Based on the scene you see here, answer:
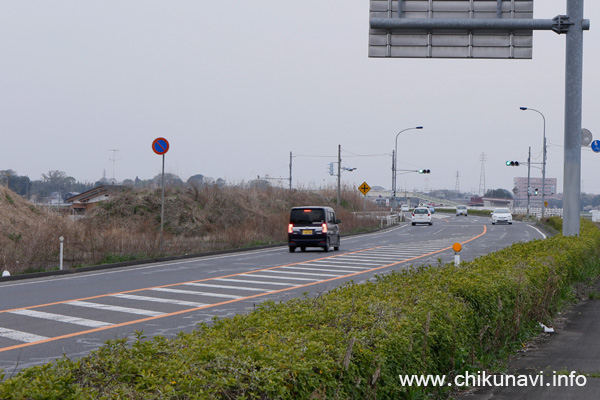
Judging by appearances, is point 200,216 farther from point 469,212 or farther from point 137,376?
point 469,212

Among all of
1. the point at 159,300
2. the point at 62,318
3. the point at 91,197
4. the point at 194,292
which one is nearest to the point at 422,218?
the point at 91,197

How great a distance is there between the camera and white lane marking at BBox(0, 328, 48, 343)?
926 centimetres

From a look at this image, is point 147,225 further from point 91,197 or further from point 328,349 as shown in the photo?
point 328,349

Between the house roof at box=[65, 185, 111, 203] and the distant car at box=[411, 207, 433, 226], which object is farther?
the distant car at box=[411, 207, 433, 226]

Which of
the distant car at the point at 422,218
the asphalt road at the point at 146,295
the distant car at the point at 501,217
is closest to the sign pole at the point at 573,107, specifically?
the asphalt road at the point at 146,295

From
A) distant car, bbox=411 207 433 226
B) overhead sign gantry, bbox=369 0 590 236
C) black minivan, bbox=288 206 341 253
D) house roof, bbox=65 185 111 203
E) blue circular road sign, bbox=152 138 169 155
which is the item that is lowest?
distant car, bbox=411 207 433 226

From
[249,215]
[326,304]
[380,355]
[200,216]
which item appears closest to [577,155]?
[326,304]

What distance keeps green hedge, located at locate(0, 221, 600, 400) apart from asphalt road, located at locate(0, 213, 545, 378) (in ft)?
3.66

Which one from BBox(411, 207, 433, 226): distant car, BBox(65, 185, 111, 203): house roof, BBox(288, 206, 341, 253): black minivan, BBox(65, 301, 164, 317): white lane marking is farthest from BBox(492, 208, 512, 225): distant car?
BBox(65, 301, 164, 317): white lane marking

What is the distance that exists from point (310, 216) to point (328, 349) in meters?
23.5

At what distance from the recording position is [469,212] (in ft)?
347

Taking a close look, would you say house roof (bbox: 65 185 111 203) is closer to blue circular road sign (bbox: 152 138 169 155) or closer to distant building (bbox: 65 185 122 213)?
distant building (bbox: 65 185 122 213)

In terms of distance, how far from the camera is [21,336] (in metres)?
9.48

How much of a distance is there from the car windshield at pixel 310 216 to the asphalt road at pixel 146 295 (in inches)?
106
